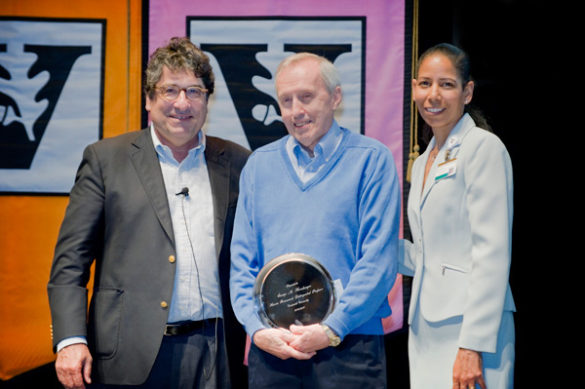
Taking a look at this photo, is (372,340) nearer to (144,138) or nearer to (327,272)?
(327,272)

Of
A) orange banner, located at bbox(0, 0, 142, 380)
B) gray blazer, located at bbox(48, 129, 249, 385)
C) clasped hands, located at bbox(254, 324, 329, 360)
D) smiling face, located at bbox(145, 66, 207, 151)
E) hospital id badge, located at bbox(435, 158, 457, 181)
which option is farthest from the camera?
orange banner, located at bbox(0, 0, 142, 380)

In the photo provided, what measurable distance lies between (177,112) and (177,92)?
8 centimetres

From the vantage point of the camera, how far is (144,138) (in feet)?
7.16

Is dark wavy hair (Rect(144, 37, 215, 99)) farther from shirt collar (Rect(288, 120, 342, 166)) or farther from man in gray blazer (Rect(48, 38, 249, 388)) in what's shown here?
shirt collar (Rect(288, 120, 342, 166))

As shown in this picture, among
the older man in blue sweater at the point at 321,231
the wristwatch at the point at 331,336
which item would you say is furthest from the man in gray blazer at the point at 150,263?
the wristwatch at the point at 331,336

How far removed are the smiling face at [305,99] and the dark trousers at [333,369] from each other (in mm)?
672

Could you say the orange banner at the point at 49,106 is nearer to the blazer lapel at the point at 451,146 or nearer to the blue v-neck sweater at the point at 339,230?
the blue v-neck sweater at the point at 339,230

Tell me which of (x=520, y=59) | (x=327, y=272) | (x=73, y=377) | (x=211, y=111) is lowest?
(x=73, y=377)

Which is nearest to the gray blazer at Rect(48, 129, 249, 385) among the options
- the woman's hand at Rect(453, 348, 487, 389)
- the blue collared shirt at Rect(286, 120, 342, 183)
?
the blue collared shirt at Rect(286, 120, 342, 183)

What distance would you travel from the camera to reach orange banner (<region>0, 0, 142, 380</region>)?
10.6 ft

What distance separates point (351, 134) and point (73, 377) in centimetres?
125

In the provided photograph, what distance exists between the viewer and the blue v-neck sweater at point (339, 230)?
172 cm

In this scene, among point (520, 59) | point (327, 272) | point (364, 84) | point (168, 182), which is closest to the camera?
point (327, 272)

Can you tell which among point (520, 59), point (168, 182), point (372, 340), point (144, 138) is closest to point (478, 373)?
point (372, 340)
